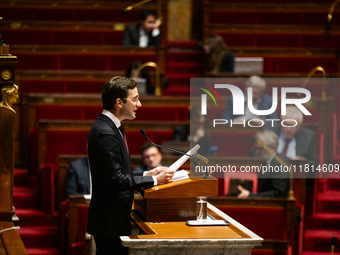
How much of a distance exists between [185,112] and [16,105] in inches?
34.0

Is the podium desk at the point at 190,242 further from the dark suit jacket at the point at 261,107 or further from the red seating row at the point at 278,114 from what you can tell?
the red seating row at the point at 278,114

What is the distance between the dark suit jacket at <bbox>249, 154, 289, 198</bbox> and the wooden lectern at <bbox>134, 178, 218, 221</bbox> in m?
0.99

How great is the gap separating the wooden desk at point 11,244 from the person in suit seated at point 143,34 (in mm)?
2185

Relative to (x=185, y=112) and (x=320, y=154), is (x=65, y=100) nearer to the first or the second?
(x=185, y=112)

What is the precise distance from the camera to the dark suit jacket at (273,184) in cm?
226

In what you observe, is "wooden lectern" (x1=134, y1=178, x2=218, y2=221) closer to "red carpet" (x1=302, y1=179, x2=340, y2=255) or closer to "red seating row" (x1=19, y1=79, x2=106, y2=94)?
"red carpet" (x1=302, y1=179, x2=340, y2=255)

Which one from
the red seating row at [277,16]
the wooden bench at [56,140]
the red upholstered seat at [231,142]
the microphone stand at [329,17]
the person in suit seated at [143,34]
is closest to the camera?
the wooden bench at [56,140]

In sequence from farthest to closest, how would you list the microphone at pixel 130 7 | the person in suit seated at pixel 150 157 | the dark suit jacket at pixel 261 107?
1. the microphone at pixel 130 7
2. the dark suit jacket at pixel 261 107
3. the person in suit seated at pixel 150 157

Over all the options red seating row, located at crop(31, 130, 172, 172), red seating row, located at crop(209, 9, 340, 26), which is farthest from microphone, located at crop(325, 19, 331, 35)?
red seating row, located at crop(31, 130, 172, 172)

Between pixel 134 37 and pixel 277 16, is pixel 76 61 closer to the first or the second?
pixel 134 37

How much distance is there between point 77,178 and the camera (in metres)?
2.26

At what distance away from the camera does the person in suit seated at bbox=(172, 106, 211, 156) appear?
2600 mm

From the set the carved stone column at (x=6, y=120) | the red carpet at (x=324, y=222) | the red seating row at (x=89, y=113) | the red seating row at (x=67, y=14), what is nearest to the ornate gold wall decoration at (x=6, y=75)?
the carved stone column at (x=6, y=120)

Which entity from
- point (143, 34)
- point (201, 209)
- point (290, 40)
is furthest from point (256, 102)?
point (201, 209)
